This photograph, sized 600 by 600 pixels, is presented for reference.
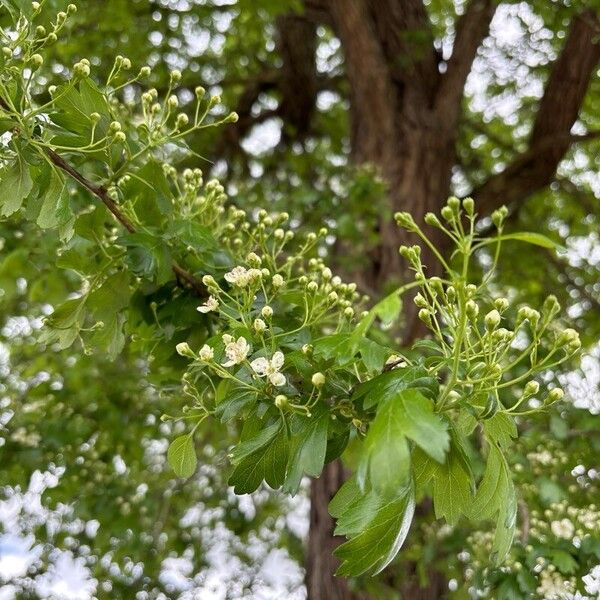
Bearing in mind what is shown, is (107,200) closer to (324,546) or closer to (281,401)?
(281,401)

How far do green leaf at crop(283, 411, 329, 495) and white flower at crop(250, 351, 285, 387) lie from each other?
0.08 metres

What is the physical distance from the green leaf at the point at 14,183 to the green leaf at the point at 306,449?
62 centimetres

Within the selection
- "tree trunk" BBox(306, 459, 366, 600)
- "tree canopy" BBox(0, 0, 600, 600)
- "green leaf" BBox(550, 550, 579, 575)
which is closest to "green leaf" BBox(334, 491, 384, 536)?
"tree canopy" BBox(0, 0, 600, 600)

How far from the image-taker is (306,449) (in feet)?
4.19

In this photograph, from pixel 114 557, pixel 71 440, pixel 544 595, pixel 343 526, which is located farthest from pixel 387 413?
pixel 114 557

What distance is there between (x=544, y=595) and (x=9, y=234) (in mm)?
2006

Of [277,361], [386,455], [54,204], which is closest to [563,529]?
[277,361]

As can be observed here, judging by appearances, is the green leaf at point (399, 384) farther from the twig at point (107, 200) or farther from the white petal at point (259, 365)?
the twig at point (107, 200)

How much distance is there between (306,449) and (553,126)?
3554mm

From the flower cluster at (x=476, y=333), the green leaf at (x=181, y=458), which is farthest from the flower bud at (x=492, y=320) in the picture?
the green leaf at (x=181, y=458)

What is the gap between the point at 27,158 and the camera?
55.6 inches

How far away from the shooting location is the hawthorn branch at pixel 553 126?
4.22m

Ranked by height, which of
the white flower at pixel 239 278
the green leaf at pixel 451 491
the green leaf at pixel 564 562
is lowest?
the green leaf at pixel 564 562

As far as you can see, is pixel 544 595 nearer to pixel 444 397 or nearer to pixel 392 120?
pixel 444 397
